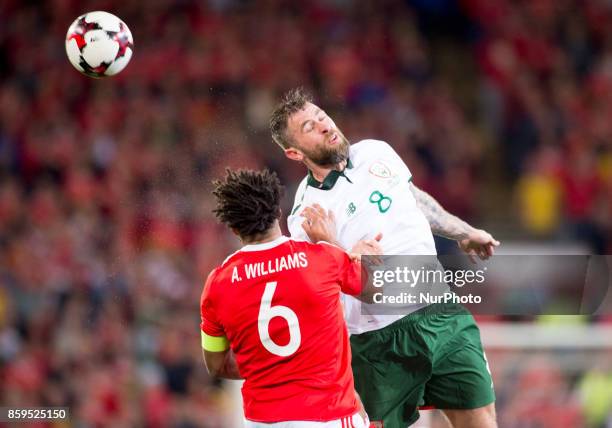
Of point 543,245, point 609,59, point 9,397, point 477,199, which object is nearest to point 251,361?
point 9,397

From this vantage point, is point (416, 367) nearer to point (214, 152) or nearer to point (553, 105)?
point (214, 152)

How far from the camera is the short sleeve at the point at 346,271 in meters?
4.94

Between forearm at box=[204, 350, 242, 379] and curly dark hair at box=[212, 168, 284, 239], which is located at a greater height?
curly dark hair at box=[212, 168, 284, 239]

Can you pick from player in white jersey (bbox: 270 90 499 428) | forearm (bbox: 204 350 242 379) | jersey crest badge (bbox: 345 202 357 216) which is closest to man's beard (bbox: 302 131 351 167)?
player in white jersey (bbox: 270 90 499 428)

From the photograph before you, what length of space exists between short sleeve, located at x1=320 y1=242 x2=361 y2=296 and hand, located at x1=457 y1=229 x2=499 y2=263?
105 centimetres

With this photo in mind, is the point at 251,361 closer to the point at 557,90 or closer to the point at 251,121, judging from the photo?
the point at 251,121

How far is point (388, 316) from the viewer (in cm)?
557

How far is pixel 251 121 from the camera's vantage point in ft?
41.0

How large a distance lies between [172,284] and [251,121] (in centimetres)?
244

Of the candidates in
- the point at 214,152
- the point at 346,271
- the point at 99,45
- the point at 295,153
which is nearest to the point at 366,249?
the point at 346,271

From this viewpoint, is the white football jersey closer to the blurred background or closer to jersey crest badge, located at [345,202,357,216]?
jersey crest badge, located at [345,202,357,216]

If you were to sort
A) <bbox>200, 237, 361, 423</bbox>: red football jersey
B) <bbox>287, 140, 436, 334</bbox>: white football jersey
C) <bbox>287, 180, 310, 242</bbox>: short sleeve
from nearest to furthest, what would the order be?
<bbox>200, 237, 361, 423</bbox>: red football jersey < <bbox>287, 180, 310, 242</bbox>: short sleeve < <bbox>287, 140, 436, 334</bbox>: white football jersey

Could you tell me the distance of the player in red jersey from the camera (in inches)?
190

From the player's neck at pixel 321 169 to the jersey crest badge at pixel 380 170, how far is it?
0.49 ft
